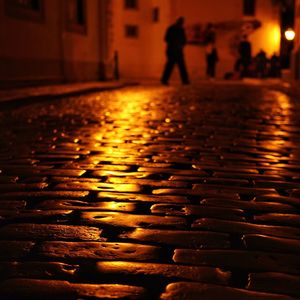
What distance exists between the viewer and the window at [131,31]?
46062 millimetres

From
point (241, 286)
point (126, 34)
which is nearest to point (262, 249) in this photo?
point (241, 286)

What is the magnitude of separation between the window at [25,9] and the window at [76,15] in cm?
258

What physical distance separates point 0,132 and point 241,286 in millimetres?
5576

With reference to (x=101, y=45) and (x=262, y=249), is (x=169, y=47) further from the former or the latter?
(x=262, y=249)

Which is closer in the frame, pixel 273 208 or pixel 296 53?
pixel 273 208

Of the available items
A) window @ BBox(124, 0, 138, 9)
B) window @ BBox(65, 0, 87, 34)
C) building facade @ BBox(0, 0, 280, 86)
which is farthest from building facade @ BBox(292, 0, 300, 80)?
window @ BBox(124, 0, 138, 9)

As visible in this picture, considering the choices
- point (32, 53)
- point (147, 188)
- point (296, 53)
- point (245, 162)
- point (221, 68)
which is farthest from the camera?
point (221, 68)

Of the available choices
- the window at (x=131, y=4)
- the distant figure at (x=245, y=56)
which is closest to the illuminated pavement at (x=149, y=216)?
the distant figure at (x=245, y=56)

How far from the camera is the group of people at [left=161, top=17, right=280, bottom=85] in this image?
22734 millimetres

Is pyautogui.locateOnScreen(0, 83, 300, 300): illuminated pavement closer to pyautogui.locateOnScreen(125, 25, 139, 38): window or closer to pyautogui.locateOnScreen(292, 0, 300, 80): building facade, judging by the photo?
pyautogui.locateOnScreen(292, 0, 300, 80): building facade

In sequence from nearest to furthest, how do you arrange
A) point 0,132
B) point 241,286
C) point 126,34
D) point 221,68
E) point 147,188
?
point 241,286, point 147,188, point 0,132, point 221,68, point 126,34

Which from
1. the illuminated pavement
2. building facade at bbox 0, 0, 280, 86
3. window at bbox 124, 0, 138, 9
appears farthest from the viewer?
window at bbox 124, 0, 138, 9

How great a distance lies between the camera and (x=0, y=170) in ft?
15.7

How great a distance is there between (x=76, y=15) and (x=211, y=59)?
1753 cm
